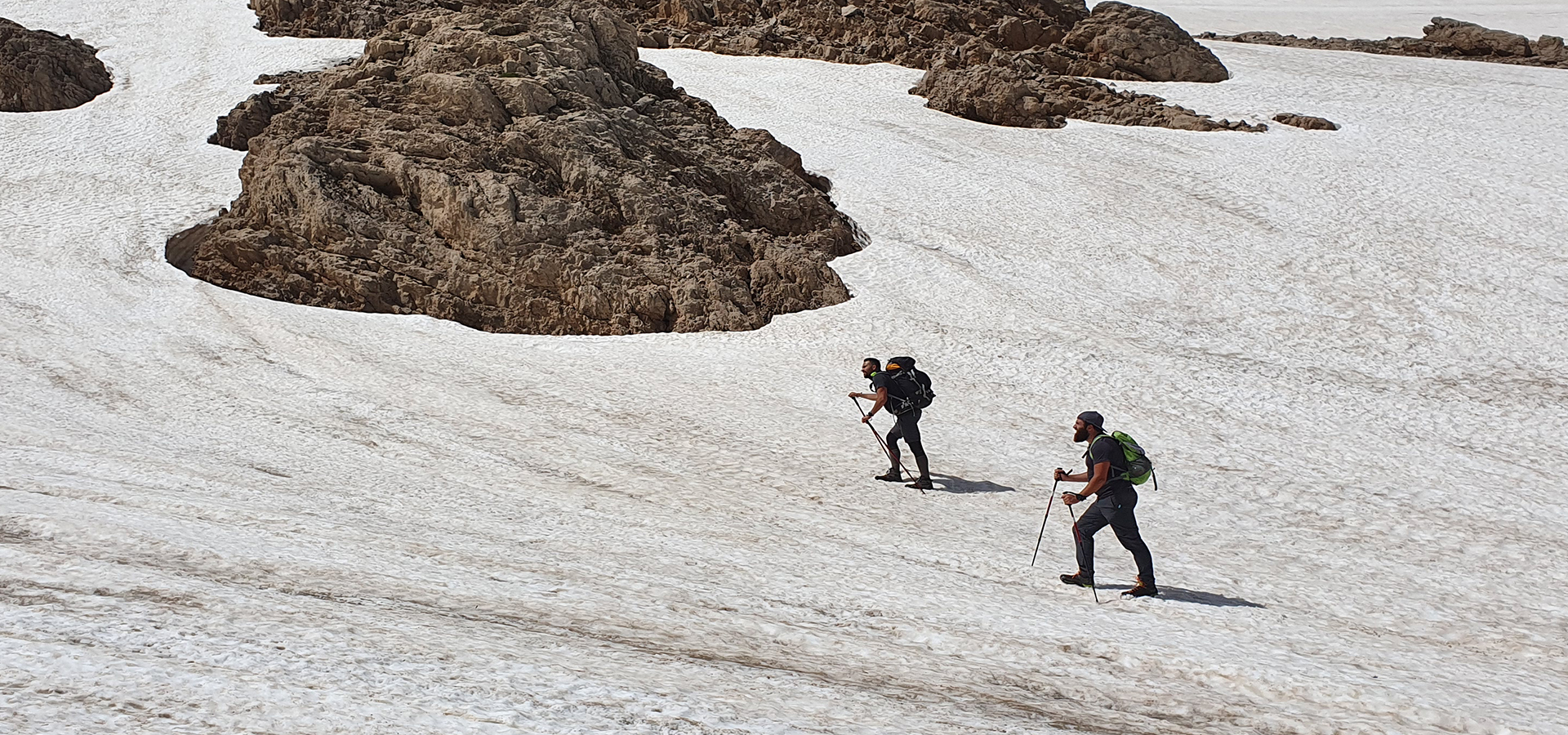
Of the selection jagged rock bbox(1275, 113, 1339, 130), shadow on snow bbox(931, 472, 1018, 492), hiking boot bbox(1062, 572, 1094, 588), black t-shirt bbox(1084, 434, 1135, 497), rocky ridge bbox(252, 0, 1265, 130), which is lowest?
shadow on snow bbox(931, 472, 1018, 492)

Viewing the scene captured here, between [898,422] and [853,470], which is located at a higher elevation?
[898,422]

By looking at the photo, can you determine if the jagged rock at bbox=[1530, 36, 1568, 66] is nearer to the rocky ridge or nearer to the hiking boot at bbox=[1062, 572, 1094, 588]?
the rocky ridge

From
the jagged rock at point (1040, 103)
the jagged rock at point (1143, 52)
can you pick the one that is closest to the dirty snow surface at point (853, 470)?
the jagged rock at point (1040, 103)

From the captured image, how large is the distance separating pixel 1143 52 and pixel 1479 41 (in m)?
16.9

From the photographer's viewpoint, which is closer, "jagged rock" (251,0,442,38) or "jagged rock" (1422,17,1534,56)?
"jagged rock" (251,0,442,38)

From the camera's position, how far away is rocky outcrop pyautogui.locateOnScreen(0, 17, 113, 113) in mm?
28016

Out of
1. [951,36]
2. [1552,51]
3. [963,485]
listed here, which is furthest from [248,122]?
[1552,51]

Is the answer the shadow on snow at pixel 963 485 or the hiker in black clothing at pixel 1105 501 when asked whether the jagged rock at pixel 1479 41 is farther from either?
the hiker in black clothing at pixel 1105 501

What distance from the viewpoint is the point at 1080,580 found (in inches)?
386

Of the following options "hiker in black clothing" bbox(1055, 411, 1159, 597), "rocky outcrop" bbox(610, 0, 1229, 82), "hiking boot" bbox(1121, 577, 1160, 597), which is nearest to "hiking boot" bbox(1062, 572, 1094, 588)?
"hiker in black clothing" bbox(1055, 411, 1159, 597)

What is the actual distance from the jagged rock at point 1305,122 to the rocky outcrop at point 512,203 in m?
16.4

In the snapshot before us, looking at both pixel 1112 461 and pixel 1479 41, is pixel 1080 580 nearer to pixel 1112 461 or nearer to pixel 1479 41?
pixel 1112 461

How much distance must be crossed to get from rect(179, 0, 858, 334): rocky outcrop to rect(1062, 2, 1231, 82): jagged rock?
1813 cm

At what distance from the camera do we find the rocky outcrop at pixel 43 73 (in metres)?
28.0
